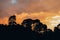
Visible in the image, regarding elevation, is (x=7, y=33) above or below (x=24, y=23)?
below

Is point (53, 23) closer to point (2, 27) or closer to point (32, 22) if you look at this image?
point (32, 22)

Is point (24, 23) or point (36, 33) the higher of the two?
point (24, 23)

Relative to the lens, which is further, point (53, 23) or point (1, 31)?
point (53, 23)

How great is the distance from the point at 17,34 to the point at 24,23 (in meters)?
0.27

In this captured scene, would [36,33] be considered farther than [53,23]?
No

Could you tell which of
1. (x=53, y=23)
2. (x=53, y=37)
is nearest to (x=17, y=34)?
(x=53, y=37)

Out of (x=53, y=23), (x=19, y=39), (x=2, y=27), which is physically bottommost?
(x=19, y=39)

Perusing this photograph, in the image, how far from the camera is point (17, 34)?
206 centimetres

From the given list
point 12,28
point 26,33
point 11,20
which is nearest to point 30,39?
point 26,33

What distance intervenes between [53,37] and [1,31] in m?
0.59

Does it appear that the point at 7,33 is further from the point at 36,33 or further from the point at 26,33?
the point at 36,33

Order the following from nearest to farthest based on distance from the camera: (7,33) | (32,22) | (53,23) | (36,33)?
(7,33), (36,33), (32,22), (53,23)

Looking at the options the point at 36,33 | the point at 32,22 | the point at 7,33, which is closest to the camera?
the point at 7,33

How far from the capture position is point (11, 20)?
2289 millimetres
